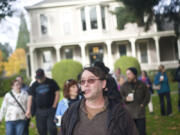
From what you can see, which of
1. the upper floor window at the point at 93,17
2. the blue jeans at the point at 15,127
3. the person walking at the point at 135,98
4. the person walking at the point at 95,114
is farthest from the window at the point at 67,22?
the person walking at the point at 95,114

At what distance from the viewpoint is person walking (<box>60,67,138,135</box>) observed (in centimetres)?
256

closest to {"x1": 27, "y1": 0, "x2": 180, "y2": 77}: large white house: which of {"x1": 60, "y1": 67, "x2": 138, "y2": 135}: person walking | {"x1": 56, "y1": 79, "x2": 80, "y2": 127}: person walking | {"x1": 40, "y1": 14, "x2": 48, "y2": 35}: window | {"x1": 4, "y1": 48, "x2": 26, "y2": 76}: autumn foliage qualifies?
{"x1": 40, "y1": 14, "x2": 48, "y2": 35}: window

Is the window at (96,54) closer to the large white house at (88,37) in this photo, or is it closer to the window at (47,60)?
the large white house at (88,37)

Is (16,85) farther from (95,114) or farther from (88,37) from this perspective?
(88,37)

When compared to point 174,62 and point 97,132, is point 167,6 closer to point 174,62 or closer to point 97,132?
point 97,132

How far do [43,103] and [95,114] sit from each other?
391 cm

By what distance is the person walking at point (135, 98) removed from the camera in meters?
5.64

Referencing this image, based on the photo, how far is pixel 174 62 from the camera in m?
26.7

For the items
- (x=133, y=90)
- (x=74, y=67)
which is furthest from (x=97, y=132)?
(x=74, y=67)

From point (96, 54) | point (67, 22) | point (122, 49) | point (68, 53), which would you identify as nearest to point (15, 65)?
point (68, 53)

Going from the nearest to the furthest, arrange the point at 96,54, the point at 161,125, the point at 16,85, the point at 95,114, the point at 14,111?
the point at 95,114
the point at 14,111
the point at 16,85
the point at 161,125
the point at 96,54

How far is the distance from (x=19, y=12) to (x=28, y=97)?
493cm

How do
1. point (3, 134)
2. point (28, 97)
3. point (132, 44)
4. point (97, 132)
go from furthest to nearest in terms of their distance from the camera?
1. point (132, 44)
2. point (3, 134)
3. point (28, 97)
4. point (97, 132)

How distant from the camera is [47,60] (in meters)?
28.5
